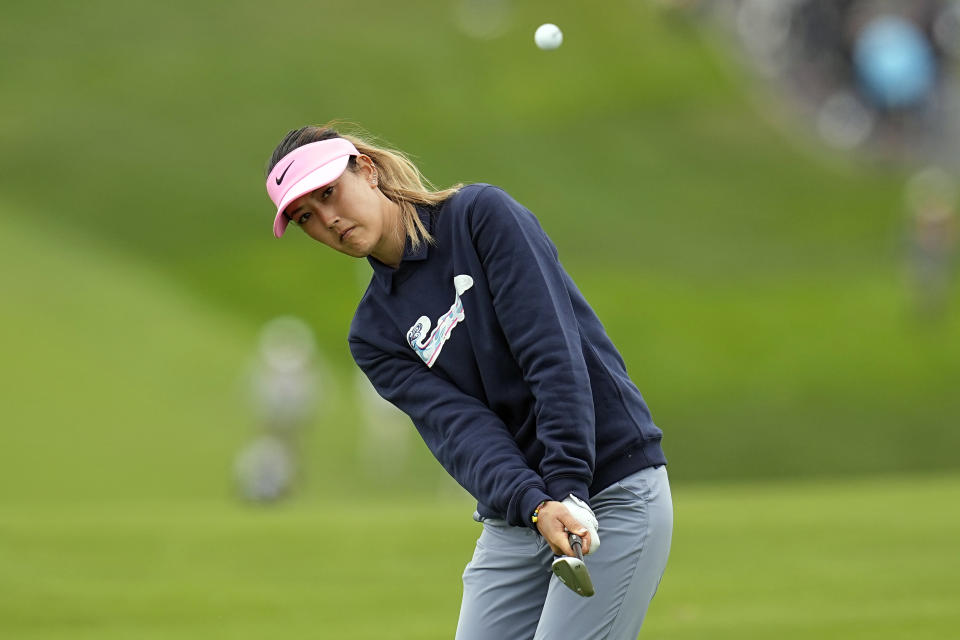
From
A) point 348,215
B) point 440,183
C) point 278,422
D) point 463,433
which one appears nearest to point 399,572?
point 463,433

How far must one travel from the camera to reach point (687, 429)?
1069 inches

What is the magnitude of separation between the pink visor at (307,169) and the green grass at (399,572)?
563 cm

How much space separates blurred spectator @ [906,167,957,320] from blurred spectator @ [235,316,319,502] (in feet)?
49.0

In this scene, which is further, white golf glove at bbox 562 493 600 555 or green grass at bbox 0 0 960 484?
green grass at bbox 0 0 960 484

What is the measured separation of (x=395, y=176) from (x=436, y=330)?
0.50 m

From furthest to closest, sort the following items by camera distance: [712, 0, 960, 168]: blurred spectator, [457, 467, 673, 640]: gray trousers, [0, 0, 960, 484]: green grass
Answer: [712, 0, 960, 168]: blurred spectator, [0, 0, 960, 484]: green grass, [457, 467, 673, 640]: gray trousers

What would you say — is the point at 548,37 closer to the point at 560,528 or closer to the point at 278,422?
the point at 560,528

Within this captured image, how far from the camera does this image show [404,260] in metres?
4.09

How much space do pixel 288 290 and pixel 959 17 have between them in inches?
859

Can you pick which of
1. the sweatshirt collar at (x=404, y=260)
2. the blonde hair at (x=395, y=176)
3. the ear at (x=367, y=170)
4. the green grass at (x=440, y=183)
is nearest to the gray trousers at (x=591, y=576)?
the sweatshirt collar at (x=404, y=260)

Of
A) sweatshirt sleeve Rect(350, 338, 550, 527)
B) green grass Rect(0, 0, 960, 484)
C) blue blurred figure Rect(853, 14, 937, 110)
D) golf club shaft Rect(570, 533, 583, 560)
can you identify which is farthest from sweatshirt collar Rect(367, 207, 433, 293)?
blue blurred figure Rect(853, 14, 937, 110)

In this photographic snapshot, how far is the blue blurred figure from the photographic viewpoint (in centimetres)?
3750

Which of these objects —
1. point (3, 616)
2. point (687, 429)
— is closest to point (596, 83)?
point (687, 429)

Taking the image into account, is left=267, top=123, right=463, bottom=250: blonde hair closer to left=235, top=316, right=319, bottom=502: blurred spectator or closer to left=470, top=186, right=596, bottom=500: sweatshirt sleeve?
left=470, top=186, right=596, bottom=500: sweatshirt sleeve
